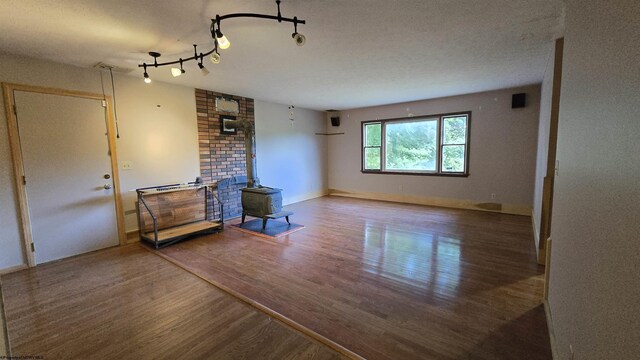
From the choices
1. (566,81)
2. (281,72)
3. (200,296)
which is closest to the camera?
(566,81)

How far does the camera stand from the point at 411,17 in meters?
2.40

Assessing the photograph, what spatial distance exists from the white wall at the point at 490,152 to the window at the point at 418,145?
167 millimetres

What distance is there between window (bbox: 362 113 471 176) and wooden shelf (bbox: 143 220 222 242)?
4.56 meters

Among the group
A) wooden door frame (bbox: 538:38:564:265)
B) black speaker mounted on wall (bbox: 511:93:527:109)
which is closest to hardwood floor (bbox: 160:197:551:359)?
wooden door frame (bbox: 538:38:564:265)

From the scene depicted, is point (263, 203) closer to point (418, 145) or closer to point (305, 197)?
point (305, 197)

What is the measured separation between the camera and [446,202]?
6.32 meters

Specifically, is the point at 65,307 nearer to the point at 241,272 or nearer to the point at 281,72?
the point at 241,272

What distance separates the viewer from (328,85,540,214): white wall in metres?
5.26

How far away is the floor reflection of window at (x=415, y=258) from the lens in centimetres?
279

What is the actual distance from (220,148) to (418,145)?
4712mm

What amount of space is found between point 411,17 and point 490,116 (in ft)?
14.0

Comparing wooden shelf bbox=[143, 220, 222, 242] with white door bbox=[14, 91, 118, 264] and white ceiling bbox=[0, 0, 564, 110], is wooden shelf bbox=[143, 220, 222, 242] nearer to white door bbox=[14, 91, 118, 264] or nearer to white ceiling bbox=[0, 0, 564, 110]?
white door bbox=[14, 91, 118, 264]

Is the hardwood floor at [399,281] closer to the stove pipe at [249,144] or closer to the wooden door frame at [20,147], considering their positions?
the wooden door frame at [20,147]

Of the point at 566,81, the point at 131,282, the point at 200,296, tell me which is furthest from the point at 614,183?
the point at 131,282
